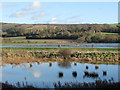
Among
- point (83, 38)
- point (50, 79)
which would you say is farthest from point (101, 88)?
point (83, 38)

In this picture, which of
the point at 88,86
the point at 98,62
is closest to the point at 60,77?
the point at 88,86

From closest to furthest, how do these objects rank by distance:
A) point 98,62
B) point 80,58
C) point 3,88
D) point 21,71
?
point 3,88
point 21,71
point 98,62
point 80,58

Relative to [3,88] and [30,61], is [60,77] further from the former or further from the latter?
[30,61]

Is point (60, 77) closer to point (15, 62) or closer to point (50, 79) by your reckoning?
point (50, 79)

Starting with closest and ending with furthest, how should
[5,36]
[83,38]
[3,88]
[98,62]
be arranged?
[3,88]
[98,62]
[83,38]
[5,36]

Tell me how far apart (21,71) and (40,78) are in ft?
16.9

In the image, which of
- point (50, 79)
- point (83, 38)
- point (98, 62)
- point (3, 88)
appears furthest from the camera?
point (83, 38)

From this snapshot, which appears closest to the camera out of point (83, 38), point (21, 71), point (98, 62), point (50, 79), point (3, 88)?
point (3, 88)

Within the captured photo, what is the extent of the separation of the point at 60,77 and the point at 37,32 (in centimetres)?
6567

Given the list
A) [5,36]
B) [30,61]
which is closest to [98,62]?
[30,61]

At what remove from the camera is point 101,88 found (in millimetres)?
17047

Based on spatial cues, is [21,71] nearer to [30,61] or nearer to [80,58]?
[30,61]

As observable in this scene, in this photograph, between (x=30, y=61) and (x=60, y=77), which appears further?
(x=30, y=61)

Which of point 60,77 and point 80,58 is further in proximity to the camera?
point 80,58
